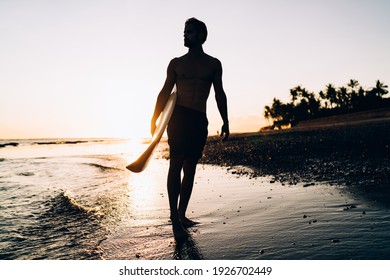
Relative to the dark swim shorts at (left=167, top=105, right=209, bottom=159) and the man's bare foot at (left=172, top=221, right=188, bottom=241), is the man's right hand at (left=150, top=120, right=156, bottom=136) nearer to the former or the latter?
the dark swim shorts at (left=167, top=105, right=209, bottom=159)

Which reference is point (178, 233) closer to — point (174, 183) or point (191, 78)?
point (174, 183)

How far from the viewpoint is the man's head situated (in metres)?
3.88

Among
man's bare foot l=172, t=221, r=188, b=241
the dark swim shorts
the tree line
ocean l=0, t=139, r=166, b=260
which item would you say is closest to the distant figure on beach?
the dark swim shorts

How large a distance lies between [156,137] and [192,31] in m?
1.40

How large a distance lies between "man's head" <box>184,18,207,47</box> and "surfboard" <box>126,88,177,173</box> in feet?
2.19

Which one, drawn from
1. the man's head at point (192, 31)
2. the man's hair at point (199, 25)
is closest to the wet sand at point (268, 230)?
the man's head at point (192, 31)

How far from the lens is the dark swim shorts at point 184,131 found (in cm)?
384

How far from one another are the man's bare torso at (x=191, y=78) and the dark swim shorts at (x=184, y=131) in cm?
10

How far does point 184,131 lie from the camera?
3844 mm

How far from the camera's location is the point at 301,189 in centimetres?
591

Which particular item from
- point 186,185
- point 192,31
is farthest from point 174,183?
point 192,31
